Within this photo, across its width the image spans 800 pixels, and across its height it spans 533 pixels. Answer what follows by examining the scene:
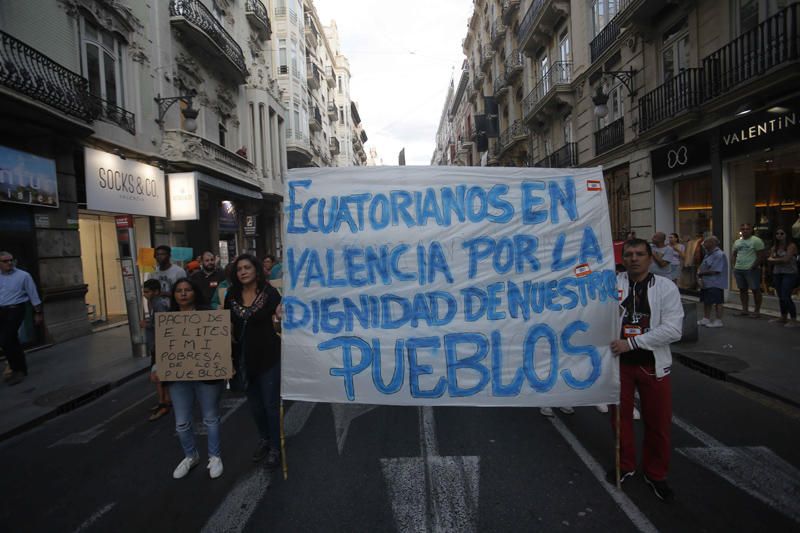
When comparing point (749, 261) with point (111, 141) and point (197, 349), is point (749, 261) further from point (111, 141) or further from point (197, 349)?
point (111, 141)

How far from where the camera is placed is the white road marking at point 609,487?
2750mm

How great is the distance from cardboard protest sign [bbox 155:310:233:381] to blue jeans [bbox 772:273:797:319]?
9.89 meters

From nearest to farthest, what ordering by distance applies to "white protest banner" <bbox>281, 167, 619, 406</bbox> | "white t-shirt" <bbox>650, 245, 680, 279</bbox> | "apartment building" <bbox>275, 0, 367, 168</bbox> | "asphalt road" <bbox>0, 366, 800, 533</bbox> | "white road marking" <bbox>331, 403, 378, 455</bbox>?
"asphalt road" <bbox>0, 366, 800, 533</bbox>
"white protest banner" <bbox>281, 167, 619, 406</bbox>
"white road marking" <bbox>331, 403, 378, 455</bbox>
"white t-shirt" <bbox>650, 245, 680, 279</bbox>
"apartment building" <bbox>275, 0, 367, 168</bbox>

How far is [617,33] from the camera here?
48.8ft

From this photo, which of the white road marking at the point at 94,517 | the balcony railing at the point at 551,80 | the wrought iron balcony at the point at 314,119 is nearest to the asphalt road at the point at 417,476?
the white road marking at the point at 94,517

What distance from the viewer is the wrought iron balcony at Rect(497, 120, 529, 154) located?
25453 millimetres

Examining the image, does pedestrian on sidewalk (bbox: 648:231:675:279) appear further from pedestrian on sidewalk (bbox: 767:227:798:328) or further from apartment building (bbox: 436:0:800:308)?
apartment building (bbox: 436:0:800:308)

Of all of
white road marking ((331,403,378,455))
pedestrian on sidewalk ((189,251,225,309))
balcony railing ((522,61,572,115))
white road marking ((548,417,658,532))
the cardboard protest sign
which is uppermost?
balcony railing ((522,61,572,115))

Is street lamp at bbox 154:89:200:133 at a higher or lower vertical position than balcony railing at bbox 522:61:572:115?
lower

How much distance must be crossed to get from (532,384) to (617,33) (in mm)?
16066

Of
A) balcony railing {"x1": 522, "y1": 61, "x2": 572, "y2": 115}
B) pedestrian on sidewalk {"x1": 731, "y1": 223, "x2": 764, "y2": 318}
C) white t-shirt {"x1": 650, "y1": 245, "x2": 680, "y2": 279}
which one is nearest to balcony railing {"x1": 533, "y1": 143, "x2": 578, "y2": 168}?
balcony railing {"x1": 522, "y1": 61, "x2": 572, "y2": 115}

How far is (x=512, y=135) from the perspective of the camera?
26.7m

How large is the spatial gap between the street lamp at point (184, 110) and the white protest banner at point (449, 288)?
1163cm

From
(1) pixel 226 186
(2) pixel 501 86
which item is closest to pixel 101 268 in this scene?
(1) pixel 226 186
